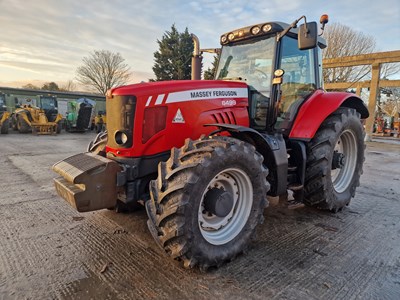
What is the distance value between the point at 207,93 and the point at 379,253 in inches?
93.0

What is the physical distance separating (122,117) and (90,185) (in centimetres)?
70

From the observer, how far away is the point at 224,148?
238cm

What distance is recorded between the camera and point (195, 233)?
7.40 feet

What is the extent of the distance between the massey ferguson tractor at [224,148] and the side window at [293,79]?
1cm

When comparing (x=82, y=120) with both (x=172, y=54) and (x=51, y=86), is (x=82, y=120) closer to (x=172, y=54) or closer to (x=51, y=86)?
(x=172, y=54)

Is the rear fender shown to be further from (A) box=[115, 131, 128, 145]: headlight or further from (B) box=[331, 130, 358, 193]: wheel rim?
(B) box=[331, 130, 358, 193]: wheel rim

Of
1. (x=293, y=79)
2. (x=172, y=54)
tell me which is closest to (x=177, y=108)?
(x=293, y=79)

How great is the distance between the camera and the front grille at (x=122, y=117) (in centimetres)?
264

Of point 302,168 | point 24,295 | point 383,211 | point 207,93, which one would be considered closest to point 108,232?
point 24,295

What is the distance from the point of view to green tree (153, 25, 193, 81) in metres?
23.1

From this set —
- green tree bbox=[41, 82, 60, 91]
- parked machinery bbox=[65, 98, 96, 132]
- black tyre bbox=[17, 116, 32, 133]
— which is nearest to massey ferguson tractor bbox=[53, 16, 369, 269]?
parked machinery bbox=[65, 98, 96, 132]

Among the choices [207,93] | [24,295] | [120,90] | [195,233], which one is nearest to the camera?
[24,295]

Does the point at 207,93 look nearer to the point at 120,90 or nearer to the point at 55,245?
the point at 120,90

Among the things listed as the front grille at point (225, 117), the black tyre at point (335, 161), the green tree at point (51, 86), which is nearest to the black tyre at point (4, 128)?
the front grille at point (225, 117)
